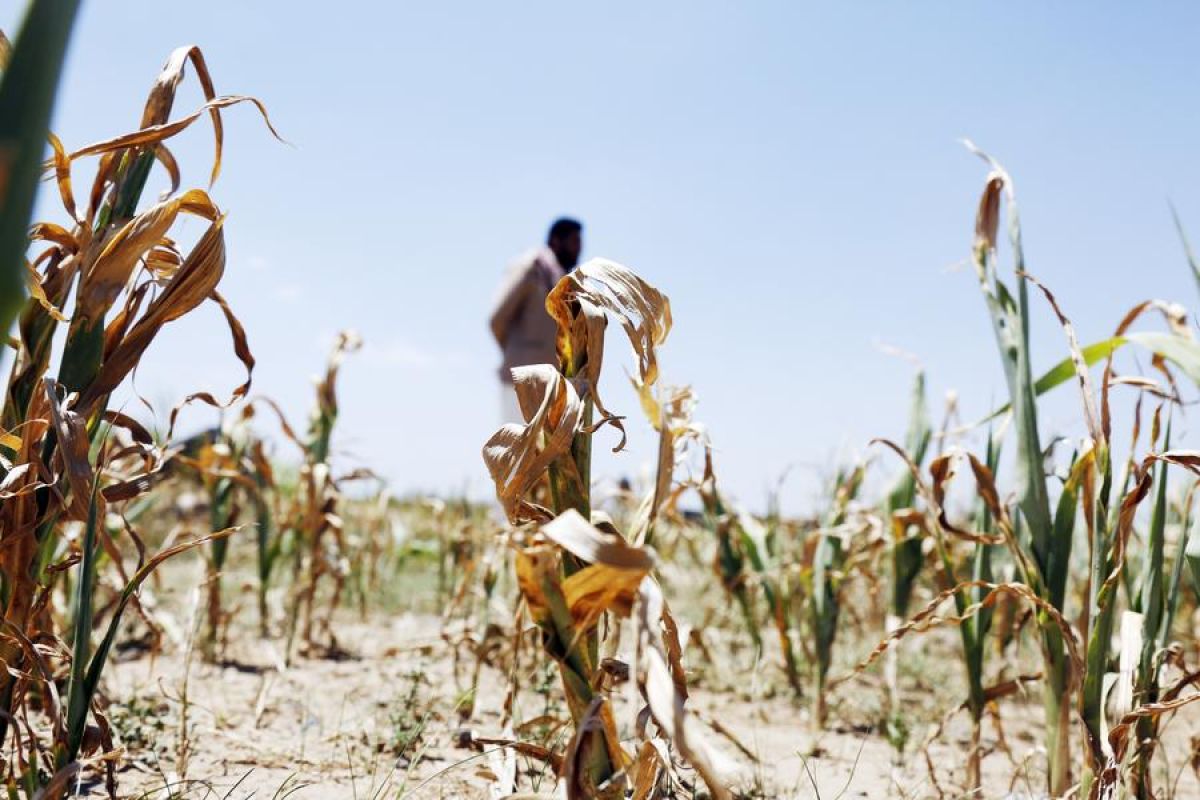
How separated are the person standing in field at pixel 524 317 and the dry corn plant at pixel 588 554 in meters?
2.80

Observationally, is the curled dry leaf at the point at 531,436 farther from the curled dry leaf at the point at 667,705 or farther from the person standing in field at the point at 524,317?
the person standing in field at the point at 524,317

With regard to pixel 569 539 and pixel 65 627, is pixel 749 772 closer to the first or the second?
pixel 569 539

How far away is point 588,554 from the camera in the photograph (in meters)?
0.85

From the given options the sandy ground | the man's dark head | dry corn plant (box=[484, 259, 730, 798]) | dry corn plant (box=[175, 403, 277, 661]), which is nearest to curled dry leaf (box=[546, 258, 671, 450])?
dry corn plant (box=[484, 259, 730, 798])

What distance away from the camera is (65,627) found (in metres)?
2.29

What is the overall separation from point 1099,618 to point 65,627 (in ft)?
7.33

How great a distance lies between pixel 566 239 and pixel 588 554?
3.69 metres

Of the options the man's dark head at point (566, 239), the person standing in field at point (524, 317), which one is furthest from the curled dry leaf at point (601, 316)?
the man's dark head at point (566, 239)

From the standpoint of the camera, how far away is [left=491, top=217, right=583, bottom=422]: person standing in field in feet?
13.2

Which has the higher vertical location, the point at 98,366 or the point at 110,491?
the point at 98,366

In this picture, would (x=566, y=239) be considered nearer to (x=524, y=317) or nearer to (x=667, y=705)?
(x=524, y=317)

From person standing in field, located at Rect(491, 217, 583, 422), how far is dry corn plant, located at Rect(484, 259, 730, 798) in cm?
280

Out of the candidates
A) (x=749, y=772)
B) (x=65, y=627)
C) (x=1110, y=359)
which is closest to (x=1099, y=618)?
(x=1110, y=359)

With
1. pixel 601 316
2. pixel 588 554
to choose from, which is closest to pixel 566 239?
pixel 601 316
